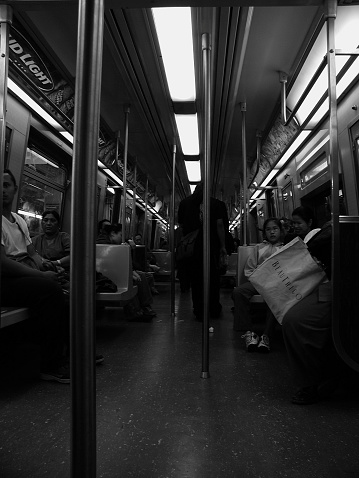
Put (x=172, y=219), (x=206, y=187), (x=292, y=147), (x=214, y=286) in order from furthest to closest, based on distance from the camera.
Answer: (x=292, y=147)
(x=172, y=219)
(x=214, y=286)
(x=206, y=187)

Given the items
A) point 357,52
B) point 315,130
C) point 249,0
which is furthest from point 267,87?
point 249,0

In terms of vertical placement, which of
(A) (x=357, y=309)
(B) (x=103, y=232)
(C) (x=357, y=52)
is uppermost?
(C) (x=357, y=52)

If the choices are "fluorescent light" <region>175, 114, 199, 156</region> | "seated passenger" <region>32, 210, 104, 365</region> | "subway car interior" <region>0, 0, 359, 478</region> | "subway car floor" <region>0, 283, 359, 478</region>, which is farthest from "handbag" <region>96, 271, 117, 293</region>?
"fluorescent light" <region>175, 114, 199, 156</region>

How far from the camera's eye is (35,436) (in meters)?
1.56

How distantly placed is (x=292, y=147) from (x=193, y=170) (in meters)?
3.22

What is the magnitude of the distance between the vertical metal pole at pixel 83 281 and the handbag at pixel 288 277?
5.80 feet

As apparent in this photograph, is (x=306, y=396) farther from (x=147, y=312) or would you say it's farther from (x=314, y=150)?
(x=314, y=150)

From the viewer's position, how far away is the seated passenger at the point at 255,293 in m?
3.06

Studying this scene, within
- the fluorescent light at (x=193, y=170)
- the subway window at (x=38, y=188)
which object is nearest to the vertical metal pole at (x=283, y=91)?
the subway window at (x=38, y=188)

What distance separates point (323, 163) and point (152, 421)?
152 inches

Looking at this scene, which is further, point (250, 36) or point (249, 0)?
point (250, 36)

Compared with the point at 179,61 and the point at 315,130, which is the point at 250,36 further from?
the point at 315,130

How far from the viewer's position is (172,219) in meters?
4.96

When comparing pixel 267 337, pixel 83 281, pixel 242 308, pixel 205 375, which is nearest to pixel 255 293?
pixel 242 308
